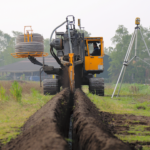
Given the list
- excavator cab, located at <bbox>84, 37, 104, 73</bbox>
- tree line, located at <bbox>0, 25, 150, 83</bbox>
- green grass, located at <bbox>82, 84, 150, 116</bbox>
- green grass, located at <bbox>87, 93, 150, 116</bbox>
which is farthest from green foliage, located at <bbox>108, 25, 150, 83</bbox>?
green grass, located at <bbox>87, 93, 150, 116</bbox>

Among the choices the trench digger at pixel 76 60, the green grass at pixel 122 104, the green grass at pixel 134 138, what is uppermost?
the trench digger at pixel 76 60

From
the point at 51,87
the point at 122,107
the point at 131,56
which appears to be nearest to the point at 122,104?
the point at 122,107

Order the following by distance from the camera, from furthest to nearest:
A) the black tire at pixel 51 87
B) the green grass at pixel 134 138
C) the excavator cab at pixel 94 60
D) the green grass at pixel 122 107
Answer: the excavator cab at pixel 94 60
the black tire at pixel 51 87
the green grass at pixel 122 107
the green grass at pixel 134 138

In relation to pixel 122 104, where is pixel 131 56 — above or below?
above

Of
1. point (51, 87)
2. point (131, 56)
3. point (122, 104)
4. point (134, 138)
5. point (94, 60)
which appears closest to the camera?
point (134, 138)

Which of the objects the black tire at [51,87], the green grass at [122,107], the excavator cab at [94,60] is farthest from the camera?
the excavator cab at [94,60]

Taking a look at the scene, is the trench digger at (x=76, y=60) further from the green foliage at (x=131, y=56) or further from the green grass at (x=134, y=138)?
the green foliage at (x=131, y=56)

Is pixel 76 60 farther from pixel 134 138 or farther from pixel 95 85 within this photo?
pixel 134 138

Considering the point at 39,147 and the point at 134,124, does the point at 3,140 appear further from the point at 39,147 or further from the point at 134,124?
the point at 134,124

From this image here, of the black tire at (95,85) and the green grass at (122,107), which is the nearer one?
the green grass at (122,107)

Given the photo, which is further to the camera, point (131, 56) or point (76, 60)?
point (131, 56)

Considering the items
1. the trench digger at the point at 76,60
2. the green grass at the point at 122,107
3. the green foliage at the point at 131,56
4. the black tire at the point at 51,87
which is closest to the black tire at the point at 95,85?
the trench digger at the point at 76,60

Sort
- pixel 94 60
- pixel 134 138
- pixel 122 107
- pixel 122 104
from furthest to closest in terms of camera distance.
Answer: pixel 94 60, pixel 122 104, pixel 122 107, pixel 134 138

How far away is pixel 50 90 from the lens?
11352mm
